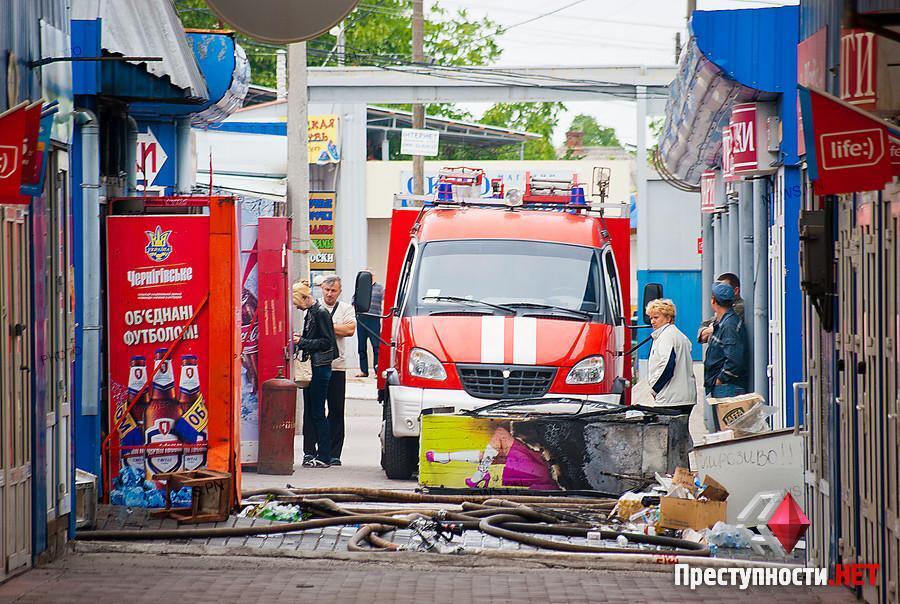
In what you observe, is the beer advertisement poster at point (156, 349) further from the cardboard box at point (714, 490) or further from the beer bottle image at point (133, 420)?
the cardboard box at point (714, 490)

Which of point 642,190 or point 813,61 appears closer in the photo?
point 813,61

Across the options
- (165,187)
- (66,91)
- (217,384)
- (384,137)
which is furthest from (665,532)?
(384,137)

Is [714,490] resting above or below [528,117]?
below

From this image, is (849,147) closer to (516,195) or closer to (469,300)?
(469,300)

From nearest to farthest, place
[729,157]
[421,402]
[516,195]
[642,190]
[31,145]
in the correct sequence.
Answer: [31,145], [421,402], [729,157], [516,195], [642,190]

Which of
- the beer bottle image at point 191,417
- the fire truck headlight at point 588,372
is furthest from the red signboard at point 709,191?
the beer bottle image at point 191,417

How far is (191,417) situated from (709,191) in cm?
1326

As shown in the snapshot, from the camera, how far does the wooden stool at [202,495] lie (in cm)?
1096

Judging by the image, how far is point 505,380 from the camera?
14031 millimetres

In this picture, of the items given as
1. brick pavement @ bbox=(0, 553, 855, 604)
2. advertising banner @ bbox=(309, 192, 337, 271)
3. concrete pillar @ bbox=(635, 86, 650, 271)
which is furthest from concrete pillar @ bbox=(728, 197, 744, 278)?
advertising banner @ bbox=(309, 192, 337, 271)

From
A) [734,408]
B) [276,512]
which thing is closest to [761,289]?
[734,408]

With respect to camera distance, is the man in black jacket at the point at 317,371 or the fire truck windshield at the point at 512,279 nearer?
the fire truck windshield at the point at 512,279

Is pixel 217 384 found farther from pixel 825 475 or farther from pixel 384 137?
pixel 384 137

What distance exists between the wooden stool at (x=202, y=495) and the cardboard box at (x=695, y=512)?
3.36m
